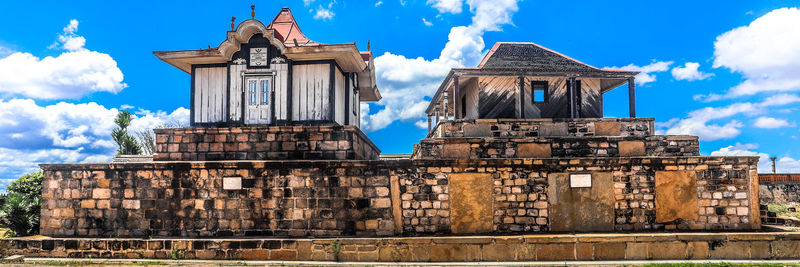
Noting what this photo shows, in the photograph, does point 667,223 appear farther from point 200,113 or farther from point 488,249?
point 200,113

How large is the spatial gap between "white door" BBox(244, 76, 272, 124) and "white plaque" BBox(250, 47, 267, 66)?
1.20 ft

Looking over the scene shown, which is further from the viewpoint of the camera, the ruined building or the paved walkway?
the ruined building

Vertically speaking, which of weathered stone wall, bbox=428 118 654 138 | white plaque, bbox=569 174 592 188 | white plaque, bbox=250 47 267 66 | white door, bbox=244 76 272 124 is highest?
white plaque, bbox=250 47 267 66

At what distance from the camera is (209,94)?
13.5 m

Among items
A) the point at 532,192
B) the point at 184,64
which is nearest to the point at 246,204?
the point at 184,64

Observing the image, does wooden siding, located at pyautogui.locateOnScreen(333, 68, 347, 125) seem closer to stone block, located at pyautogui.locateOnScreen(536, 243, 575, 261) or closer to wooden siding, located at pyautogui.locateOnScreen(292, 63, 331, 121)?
wooden siding, located at pyautogui.locateOnScreen(292, 63, 331, 121)

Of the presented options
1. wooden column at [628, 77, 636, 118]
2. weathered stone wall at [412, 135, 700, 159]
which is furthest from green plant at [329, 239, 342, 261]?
wooden column at [628, 77, 636, 118]

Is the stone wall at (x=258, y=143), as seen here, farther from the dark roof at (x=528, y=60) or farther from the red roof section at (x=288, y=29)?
the dark roof at (x=528, y=60)

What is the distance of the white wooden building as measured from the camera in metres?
13.0

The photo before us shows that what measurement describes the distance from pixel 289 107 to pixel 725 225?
36.1ft

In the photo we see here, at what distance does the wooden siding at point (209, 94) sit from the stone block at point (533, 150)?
790 centimetres

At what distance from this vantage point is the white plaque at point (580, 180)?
1150 centimetres

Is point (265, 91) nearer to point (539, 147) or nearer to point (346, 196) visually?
point (346, 196)

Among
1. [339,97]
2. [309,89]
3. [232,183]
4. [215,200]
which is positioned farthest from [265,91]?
[215,200]
